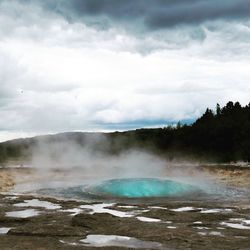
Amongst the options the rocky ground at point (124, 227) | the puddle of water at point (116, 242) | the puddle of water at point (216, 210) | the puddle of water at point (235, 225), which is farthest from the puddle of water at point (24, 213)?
the puddle of water at point (235, 225)

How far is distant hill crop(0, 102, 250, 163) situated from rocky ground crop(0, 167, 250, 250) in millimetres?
52537

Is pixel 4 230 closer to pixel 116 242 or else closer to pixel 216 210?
pixel 116 242

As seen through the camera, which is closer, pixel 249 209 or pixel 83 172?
pixel 249 209

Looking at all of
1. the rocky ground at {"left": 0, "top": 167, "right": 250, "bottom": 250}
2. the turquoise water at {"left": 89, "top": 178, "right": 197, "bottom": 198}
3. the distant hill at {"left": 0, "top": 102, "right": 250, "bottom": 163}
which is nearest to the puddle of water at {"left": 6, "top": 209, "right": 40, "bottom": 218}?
the rocky ground at {"left": 0, "top": 167, "right": 250, "bottom": 250}

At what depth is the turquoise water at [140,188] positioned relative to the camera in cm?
3944

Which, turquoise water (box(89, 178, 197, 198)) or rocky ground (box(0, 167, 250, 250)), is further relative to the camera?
turquoise water (box(89, 178, 197, 198))

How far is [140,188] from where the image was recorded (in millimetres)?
41438

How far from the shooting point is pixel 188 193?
39562 mm

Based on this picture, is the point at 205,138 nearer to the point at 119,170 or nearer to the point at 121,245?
the point at 119,170

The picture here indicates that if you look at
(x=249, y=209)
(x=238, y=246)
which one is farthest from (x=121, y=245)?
(x=249, y=209)

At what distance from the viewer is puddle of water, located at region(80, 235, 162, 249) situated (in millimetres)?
17234

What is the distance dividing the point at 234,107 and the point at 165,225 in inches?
3144

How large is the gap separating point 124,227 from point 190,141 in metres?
75.2

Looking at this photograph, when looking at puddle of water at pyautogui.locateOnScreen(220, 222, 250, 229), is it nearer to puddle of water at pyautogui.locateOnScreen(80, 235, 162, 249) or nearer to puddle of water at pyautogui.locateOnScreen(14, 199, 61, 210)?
puddle of water at pyautogui.locateOnScreen(80, 235, 162, 249)
